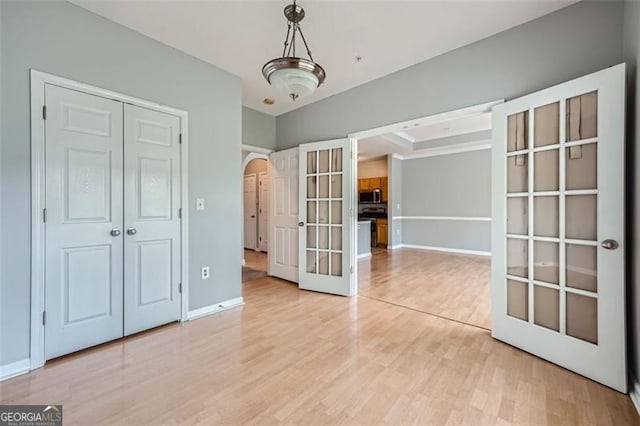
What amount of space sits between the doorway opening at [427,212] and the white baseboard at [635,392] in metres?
1.77

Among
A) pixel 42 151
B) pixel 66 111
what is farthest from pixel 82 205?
pixel 66 111

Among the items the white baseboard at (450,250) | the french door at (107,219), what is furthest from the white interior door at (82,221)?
the white baseboard at (450,250)

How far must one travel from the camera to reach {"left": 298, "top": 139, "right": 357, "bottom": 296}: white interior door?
362 centimetres

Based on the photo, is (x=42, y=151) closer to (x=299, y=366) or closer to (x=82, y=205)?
(x=82, y=205)

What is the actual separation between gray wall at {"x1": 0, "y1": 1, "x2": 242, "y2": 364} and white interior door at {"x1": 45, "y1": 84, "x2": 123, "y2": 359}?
0.44 feet

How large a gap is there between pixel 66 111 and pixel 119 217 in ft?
2.96

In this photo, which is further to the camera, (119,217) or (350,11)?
(119,217)

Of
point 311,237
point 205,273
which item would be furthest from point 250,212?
point 205,273

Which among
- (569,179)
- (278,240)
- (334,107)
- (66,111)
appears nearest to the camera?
(569,179)

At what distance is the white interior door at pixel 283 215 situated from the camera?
4242 mm

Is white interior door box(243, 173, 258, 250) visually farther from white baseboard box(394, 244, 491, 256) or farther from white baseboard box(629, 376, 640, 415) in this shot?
white baseboard box(629, 376, 640, 415)

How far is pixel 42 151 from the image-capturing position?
6.60ft

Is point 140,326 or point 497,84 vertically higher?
point 497,84

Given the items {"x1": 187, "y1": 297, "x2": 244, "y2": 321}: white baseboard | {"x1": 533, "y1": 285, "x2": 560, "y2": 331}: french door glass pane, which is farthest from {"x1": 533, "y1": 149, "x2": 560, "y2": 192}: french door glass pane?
{"x1": 187, "y1": 297, "x2": 244, "y2": 321}: white baseboard
